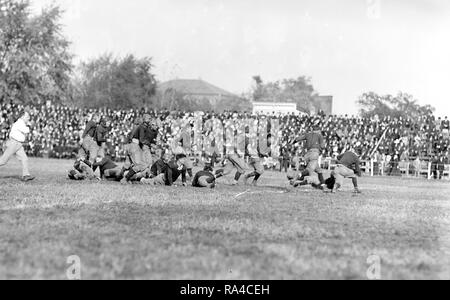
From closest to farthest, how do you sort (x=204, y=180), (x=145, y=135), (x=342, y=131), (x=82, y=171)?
(x=204, y=180)
(x=145, y=135)
(x=82, y=171)
(x=342, y=131)

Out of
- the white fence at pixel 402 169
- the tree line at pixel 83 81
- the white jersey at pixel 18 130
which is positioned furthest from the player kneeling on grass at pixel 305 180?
the tree line at pixel 83 81

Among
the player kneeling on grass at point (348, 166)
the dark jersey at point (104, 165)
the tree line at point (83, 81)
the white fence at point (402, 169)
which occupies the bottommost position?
the white fence at point (402, 169)

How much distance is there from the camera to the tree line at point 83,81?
165ft

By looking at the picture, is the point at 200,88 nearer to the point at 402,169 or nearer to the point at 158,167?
the point at 402,169

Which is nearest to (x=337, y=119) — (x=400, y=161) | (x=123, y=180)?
(x=400, y=161)

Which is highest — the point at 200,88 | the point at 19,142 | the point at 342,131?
the point at 200,88

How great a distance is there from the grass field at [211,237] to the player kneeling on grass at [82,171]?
4.93 m

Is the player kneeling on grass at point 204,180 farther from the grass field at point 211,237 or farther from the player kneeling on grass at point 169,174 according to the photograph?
the grass field at point 211,237

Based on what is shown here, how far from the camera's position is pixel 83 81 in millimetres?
84812

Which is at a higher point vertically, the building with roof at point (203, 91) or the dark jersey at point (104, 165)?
the building with roof at point (203, 91)

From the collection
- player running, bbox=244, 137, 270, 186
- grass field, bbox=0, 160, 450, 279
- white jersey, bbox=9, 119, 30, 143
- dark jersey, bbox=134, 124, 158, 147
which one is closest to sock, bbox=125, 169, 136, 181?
dark jersey, bbox=134, 124, 158, 147

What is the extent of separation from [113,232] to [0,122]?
33414 mm

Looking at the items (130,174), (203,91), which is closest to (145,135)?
(130,174)

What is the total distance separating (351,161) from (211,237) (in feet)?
34.5
